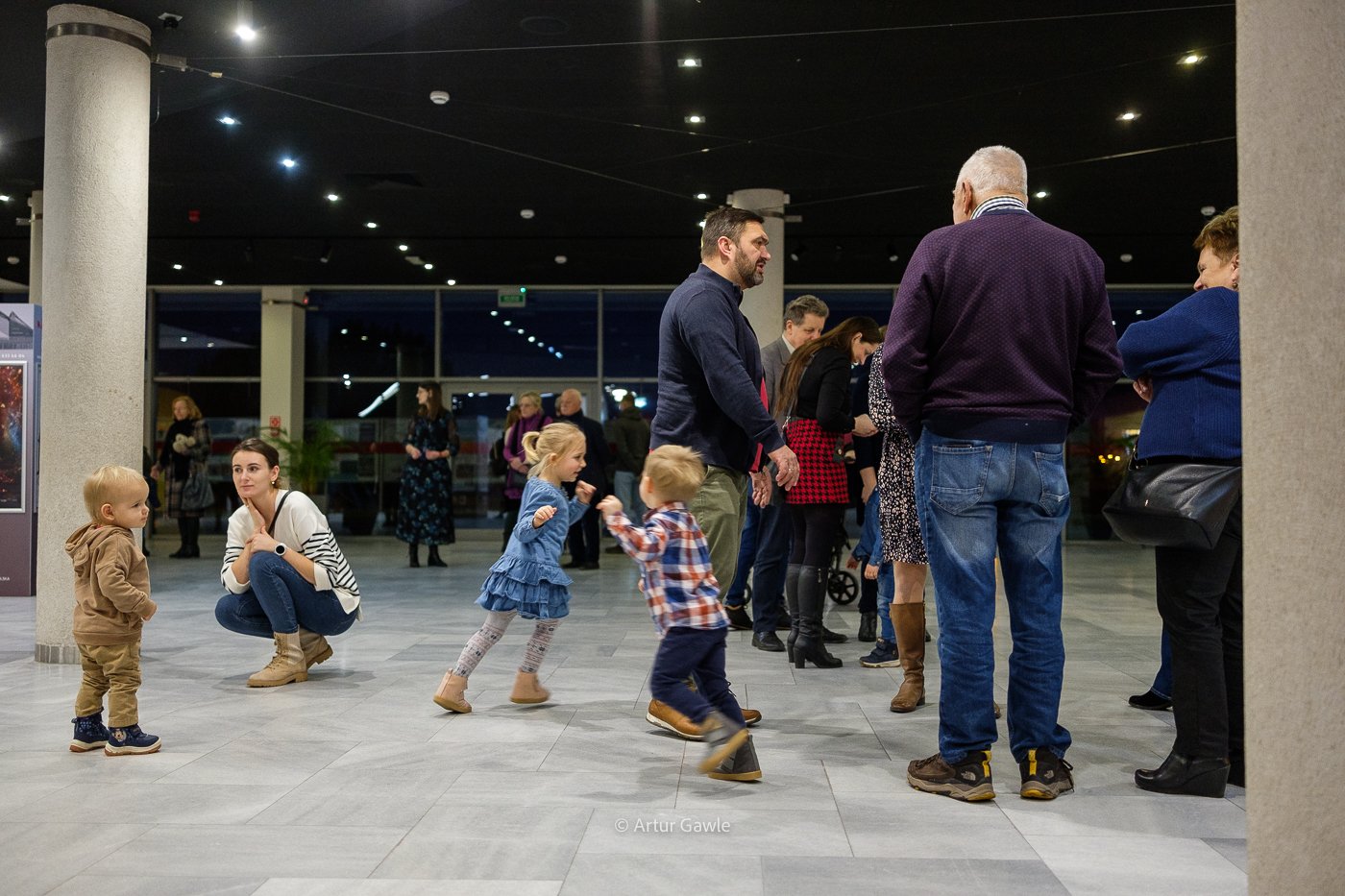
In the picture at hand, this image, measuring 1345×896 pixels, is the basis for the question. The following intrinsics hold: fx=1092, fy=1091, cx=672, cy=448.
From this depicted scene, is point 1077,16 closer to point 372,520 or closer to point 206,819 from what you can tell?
point 206,819

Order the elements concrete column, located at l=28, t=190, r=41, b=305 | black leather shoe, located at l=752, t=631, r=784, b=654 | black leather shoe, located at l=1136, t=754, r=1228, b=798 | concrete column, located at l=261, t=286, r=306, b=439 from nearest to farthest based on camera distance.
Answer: black leather shoe, located at l=1136, t=754, r=1228, b=798 < black leather shoe, located at l=752, t=631, r=784, b=654 < concrete column, located at l=28, t=190, r=41, b=305 < concrete column, located at l=261, t=286, r=306, b=439

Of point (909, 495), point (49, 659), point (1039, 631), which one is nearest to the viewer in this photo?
point (1039, 631)

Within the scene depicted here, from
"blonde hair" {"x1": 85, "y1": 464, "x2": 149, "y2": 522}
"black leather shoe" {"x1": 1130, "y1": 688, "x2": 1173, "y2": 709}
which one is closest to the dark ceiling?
"blonde hair" {"x1": 85, "y1": 464, "x2": 149, "y2": 522}

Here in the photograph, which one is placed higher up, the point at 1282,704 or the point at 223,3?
the point at 223,3

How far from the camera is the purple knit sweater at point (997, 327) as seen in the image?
2.72 m

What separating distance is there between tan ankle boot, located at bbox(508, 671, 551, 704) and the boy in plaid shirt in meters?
1.05

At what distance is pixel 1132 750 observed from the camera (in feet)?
10.9

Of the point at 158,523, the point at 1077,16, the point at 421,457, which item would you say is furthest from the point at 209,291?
the point at 1077,16

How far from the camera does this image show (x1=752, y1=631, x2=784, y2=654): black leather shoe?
522 centimetres

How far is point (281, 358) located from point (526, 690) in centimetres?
1200

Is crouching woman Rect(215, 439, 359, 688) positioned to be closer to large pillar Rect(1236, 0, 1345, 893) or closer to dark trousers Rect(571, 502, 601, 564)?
large pillar Rect(1236, 0, 1345, 893)

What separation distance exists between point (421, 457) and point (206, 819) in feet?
24.4

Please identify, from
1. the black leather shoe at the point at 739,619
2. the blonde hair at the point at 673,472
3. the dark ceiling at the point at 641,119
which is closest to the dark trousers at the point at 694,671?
the blonde hair at the point at 673,472

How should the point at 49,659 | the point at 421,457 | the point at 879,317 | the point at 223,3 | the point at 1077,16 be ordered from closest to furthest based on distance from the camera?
the point at 49,659 → the point at 223,3 → the point at 1077,16 → the point at 421,457 → the point at 879,317
